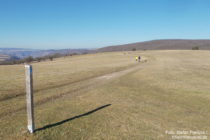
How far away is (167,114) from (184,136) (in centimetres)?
196

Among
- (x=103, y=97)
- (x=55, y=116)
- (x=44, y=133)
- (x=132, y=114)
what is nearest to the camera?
(x=44, y=133)

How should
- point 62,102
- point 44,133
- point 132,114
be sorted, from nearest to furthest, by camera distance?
1. point 44,133
2. point 132,114
3. point 62,102

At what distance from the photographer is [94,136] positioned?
485 cm

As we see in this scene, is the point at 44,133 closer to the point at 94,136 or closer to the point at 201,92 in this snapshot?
the point at 94,136

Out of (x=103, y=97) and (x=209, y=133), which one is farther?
(x=103, y=97)

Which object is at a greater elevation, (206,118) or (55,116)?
(55,116)

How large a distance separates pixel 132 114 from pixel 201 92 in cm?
861

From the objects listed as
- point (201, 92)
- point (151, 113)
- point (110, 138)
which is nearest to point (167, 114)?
point (151, 113)

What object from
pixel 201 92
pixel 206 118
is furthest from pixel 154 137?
pixel 201 92

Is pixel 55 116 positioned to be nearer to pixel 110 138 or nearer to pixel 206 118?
pixel 110 138

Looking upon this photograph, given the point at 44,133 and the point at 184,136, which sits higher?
the point at 44,133

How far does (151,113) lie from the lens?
7.12 m

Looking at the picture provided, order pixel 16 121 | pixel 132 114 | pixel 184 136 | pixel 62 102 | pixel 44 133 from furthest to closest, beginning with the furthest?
pixel 62 102 → pixel 132 114 → pixel 16 121 → pixel 184 136 → pixel 44 133

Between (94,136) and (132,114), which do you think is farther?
(132,114)
